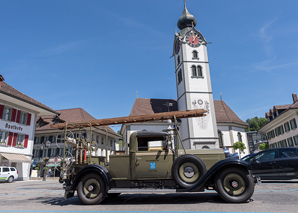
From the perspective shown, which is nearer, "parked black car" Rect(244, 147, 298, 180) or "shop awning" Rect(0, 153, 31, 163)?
"parked black car" Rect(244, 147, 298, 180)

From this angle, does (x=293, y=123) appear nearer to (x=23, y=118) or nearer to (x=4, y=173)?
(x=4, y=173)

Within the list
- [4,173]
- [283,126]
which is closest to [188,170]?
[4,173]

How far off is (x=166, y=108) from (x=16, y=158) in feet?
80.4

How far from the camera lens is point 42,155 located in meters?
38.2

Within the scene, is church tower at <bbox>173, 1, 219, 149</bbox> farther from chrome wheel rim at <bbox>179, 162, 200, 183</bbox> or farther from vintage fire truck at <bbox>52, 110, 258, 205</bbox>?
chrome wheel rim at <bbox>179, 162, 200, 183</bbox>

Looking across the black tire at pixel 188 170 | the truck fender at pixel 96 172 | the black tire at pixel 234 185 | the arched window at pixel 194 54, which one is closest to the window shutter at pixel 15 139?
the truck fender at pixel 96 172

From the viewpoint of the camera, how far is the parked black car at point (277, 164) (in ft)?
33.3

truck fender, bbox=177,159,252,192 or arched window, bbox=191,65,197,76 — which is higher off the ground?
arched window, bbox=191,65,197,76

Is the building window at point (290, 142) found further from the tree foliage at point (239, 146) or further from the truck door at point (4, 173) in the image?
the truck door at point (4, 173)

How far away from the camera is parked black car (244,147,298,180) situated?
1014cm

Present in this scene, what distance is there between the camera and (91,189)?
258 inches

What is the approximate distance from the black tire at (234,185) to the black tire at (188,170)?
0.51 m

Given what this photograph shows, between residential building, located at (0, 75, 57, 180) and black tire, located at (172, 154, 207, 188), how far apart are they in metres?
22.3

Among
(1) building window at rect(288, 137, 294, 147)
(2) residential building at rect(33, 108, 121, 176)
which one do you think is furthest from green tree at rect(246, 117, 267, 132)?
(2) residential building at rect(33, 108, 121, 176)
